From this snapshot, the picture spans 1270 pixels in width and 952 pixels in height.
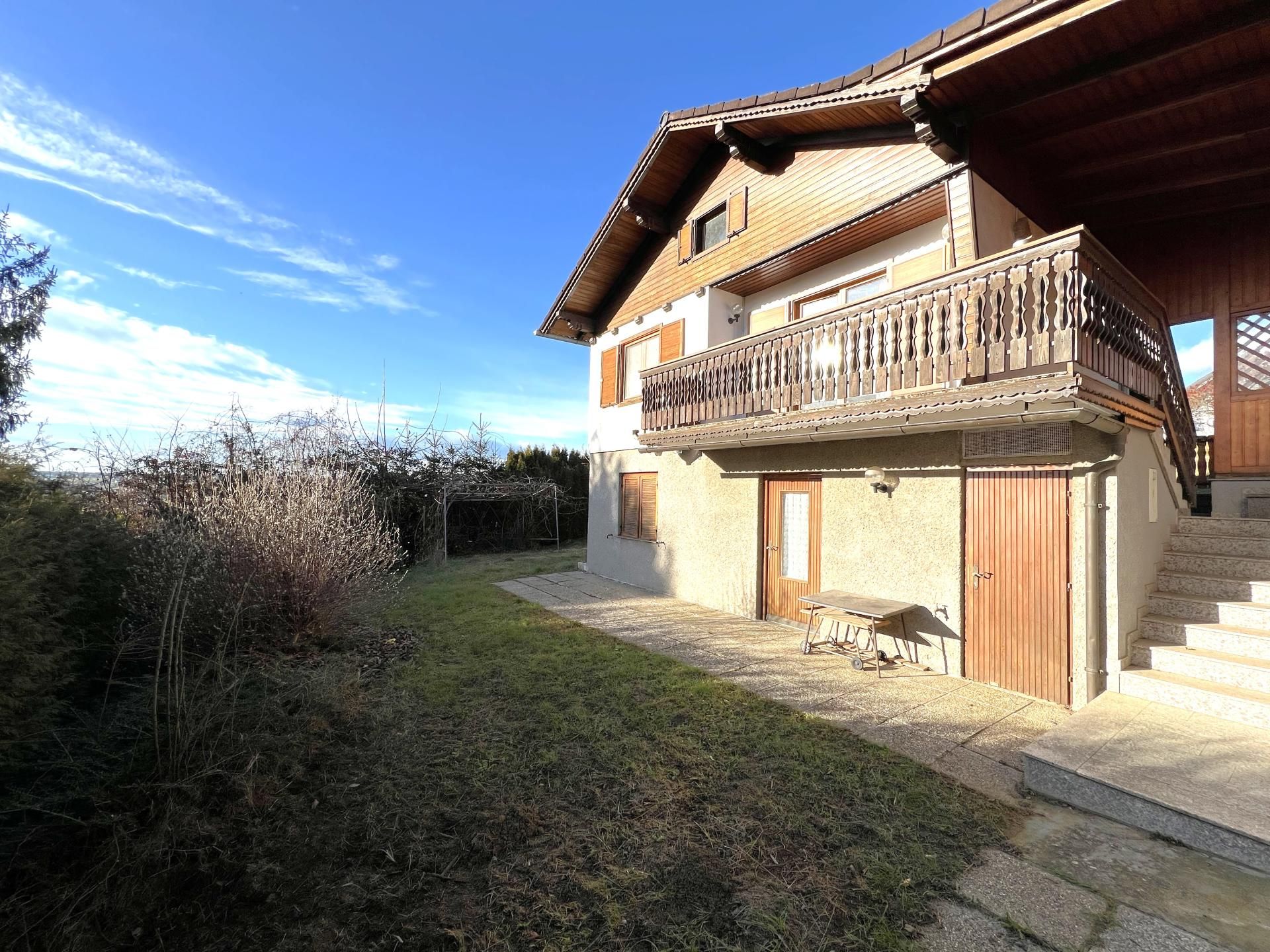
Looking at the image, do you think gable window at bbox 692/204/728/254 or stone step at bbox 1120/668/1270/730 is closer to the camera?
stone step at bbox 1120/668/1270/730

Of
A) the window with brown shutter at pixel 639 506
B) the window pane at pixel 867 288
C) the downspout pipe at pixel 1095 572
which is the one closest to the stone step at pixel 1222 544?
the downspout pipe at pixel 1095 572

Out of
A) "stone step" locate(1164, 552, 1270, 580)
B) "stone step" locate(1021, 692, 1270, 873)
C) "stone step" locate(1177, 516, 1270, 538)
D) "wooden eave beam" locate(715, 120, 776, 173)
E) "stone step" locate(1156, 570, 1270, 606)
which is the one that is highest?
"wooden eave beam" locate(715, 120, 776, 173)

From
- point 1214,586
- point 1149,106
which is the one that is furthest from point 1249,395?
point 1149,106

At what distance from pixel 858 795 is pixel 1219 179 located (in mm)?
9086

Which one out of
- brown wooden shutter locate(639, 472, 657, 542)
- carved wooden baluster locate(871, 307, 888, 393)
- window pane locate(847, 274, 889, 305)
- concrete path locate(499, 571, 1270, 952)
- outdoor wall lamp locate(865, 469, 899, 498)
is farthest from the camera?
brown wooden shutter locate(639, 472, 657, 542)

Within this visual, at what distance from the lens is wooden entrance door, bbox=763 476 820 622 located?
7.89 metres

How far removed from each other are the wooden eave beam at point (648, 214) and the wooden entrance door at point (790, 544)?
6.39m

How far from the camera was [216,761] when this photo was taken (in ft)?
11.2

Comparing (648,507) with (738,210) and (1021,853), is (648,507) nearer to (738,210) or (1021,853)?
(738,210)

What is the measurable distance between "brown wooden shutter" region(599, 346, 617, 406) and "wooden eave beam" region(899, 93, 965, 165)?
7594mm

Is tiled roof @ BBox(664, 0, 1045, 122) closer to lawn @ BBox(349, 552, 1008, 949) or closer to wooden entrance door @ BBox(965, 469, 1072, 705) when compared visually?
wooden entrance door @ BBox(965, 469, 1072, 705)

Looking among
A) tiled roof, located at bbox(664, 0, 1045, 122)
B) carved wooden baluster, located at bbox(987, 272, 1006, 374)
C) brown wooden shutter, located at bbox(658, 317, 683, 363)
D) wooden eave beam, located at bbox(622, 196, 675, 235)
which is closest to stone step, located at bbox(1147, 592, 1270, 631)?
carved wooden baluster, located at bbox(987, 272, 1006, 374)

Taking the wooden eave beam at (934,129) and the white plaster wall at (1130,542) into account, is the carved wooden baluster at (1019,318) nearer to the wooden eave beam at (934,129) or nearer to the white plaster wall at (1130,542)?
the white plaster wall at (1130,542)

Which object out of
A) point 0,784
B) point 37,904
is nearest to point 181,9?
point 0,784
